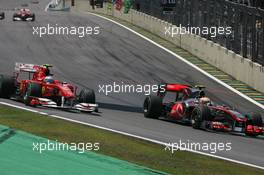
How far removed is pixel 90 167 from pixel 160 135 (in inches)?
250

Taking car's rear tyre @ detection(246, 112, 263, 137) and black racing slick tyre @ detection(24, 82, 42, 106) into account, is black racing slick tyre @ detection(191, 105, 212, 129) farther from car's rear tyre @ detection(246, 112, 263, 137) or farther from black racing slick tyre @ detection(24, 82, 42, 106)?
black racing slick tyre @ detection(24, 82, 42, 106)

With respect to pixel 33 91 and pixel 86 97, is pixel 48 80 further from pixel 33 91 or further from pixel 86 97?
pixel 86 97

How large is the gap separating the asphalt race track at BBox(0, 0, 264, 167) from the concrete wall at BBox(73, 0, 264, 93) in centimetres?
141

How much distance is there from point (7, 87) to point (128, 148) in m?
8.77

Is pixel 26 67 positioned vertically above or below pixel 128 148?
above

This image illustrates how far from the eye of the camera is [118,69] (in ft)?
124

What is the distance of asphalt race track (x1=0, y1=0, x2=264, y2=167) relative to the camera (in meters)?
20.5

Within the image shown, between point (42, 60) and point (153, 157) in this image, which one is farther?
point (42, 60)

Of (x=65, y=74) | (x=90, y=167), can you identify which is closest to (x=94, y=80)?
(x=65, y=74)

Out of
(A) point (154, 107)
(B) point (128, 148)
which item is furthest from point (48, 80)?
(B) point (128, 148)

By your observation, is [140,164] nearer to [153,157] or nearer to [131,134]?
[153,157]

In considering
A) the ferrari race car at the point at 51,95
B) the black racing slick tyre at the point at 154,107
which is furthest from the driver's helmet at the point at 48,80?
the black racing slick tyre at the point at 154,107

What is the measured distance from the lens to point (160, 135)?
19.9 m

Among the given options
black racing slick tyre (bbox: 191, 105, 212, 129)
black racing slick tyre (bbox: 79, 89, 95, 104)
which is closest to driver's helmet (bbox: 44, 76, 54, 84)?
black racing slick tyre (bbox: 79, 89, 95, 104)
